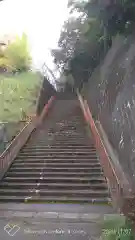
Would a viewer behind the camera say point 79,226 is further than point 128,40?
No

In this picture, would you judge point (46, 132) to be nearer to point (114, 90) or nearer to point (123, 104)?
point (114, 90)

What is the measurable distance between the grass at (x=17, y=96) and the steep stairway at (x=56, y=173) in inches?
62.3

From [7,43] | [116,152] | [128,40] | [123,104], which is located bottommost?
[116,152]

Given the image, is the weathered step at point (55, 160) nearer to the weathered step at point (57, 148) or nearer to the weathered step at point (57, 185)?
the weathered step at point (57, 148)

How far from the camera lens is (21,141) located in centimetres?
1038

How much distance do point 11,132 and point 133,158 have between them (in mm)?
5579

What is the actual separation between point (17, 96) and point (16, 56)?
5.25 meters

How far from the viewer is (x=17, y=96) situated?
49.9 feet

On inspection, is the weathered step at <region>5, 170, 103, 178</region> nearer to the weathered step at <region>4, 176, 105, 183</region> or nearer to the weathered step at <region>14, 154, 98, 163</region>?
the weathered step at <region>4, 176, 105, 183</region>

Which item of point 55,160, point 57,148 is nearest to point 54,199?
point 55,160

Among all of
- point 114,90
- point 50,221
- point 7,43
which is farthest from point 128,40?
point 7,43

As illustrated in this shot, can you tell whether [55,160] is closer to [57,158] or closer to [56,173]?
[57,158]

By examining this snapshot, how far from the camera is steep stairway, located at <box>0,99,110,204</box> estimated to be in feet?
21.9

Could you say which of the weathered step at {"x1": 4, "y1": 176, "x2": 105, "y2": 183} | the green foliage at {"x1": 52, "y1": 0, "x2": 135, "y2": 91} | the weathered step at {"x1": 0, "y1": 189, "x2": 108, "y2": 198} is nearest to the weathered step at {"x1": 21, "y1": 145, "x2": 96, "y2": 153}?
the weathered step at {"x1": 4, "y1": 176, "x2": 105, "y2": 183}
